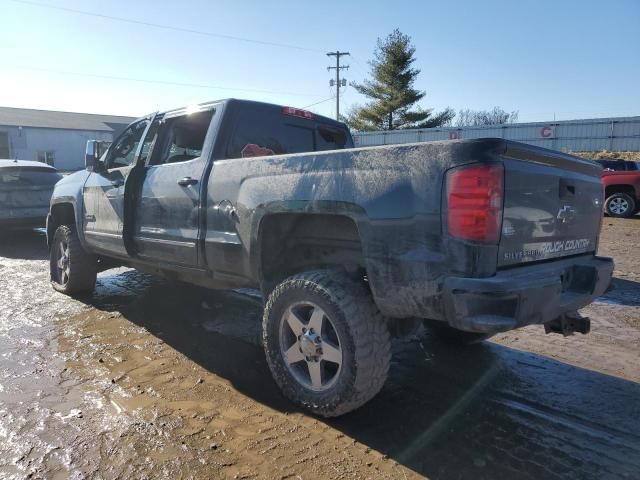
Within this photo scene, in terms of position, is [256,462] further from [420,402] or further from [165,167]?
[165,167]

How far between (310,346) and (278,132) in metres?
2.23

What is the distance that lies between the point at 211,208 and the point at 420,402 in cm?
205

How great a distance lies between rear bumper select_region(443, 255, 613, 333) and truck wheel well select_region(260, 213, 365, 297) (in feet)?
2.74

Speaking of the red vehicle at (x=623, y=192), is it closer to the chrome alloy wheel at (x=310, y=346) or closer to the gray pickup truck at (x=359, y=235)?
the gray pickup truck at (x=359, y=235)

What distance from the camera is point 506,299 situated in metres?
2.35

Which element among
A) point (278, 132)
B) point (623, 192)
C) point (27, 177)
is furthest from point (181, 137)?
point (623, 192)

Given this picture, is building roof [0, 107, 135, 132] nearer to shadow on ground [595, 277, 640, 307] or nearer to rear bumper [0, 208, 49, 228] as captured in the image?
rear bumper [0, 208, 49, 228]

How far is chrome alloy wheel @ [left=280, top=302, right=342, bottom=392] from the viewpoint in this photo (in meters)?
2.98

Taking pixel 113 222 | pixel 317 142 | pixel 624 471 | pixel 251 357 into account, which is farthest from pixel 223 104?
pixel 624 471

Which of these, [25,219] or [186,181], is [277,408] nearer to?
[186,181]

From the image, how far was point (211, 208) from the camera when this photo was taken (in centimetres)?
375

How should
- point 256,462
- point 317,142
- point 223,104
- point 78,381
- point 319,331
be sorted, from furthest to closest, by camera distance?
point 317,142, point 223,104, point 78,381, point 319,331, point 256,462

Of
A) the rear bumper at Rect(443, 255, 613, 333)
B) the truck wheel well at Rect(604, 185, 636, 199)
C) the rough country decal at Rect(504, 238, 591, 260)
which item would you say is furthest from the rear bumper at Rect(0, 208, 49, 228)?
the truck wheel well at Rect(604, 185, 636, 199)

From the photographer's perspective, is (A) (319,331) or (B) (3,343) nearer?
(A) (319,331)
